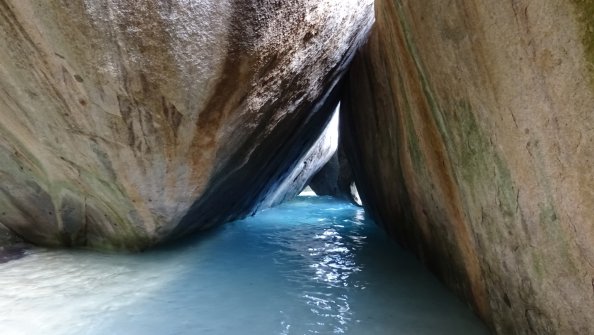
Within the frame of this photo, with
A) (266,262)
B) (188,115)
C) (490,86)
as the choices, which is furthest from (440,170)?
(266,262)

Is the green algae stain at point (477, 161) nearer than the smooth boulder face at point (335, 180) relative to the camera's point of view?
Yes

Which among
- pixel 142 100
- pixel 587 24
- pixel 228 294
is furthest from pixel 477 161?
pixel 142 100

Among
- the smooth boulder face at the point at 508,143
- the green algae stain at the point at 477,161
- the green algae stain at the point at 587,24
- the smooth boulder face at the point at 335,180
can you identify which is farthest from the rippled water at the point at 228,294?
the smooth boulder face at the point at 335,180

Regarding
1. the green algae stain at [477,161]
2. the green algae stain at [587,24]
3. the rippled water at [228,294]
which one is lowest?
the rippled water at [228,294]

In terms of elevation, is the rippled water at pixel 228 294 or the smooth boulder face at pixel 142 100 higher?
the smooth boulder face at pixel 142 100

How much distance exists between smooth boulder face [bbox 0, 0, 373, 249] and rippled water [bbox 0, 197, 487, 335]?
730mm

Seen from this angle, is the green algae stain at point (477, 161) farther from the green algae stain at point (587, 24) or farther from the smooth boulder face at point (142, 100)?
the smooth boulder face at point (142, 100)

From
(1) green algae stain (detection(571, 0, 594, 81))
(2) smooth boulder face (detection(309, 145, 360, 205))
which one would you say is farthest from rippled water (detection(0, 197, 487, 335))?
(2) smooth boulder face (detection(309, 145, 360, 205))

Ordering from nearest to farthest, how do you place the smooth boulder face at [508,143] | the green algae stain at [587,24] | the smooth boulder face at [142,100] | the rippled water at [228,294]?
the green algae stain at [587,24]
the smooth boulder face at [508,143]
the rippled water at [228,294]
the smooth boulder face at [142,100]

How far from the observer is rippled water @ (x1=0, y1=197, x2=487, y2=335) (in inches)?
122

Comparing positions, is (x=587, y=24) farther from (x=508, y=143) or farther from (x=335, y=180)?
(x=335, y=180)

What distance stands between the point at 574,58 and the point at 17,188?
20.4 feet

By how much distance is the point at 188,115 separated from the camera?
3.88 m

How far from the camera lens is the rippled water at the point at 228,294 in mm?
3107
